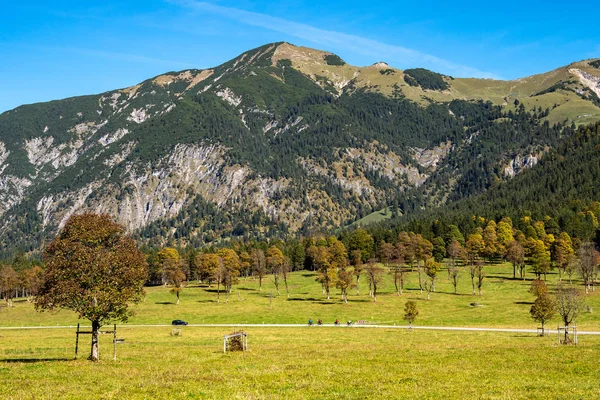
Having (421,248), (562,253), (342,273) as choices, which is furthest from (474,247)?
(342,273)

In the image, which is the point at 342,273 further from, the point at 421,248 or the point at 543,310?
the point at 421,248

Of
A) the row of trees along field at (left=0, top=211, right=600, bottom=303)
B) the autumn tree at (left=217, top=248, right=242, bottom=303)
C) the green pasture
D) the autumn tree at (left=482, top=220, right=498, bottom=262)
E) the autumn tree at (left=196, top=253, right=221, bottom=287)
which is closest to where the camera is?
the green pasture

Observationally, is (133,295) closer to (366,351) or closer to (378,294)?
(366,351)

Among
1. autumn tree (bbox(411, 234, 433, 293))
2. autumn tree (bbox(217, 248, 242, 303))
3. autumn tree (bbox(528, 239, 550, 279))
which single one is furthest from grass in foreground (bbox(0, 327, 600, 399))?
autumn tree (bbox(411, 234, 433, 293))

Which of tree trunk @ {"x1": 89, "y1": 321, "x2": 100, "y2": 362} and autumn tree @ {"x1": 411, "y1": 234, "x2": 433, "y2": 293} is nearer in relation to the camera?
tree trunk @ {"x1": 89, "y1": 321, "x2": 100, "y2": 362}

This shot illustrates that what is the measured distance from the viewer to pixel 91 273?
38.3 metres

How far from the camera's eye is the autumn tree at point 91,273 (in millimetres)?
37938

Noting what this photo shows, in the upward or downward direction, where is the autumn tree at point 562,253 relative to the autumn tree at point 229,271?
upward

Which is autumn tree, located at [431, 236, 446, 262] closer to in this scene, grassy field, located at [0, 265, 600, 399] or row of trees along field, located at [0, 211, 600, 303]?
row of trees along field, located at [0, 211, 600, 303]

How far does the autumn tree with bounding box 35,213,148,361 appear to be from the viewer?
37938 mm

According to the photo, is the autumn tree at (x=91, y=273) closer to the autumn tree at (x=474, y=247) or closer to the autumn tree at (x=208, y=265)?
the autumn tree at (x=208, y=265)

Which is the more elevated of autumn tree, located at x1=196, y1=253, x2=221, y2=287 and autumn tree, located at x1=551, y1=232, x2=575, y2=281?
autumn tree, located at x1=551, y1=232, x2=575, y2=281

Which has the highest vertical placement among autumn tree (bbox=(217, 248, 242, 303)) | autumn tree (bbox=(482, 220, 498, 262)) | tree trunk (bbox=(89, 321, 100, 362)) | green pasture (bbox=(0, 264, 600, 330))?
autumn tree (bbox=(482, 220, 498, 262))

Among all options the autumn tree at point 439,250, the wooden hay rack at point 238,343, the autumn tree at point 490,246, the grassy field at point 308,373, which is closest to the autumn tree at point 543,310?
the grassy field at point 308,373
